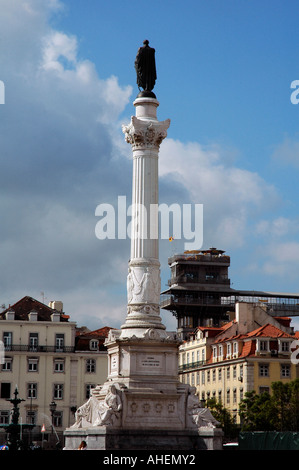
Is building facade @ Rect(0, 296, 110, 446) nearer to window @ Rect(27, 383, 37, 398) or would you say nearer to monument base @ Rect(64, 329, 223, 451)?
window @ Rect(27, 383, 37, 398)

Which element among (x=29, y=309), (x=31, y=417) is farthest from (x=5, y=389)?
(x=29, y=309)

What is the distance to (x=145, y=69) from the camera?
177 ft

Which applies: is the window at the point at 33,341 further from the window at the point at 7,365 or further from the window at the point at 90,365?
the window at the point at 90,365

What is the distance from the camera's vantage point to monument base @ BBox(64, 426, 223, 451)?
46.4 m

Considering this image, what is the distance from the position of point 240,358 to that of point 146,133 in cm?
4323

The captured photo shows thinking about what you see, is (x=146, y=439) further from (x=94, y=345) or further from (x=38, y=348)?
(x=94, y=345)

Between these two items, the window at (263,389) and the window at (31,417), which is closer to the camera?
the window at (31,417)

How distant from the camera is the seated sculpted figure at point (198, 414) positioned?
48.6 metres

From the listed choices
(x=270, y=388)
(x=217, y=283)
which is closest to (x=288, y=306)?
(x=217, y=283)

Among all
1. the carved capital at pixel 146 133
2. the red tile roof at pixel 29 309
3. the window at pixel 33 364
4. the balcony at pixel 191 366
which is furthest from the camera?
the balcony at pixel 191 366

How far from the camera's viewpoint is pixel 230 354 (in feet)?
312

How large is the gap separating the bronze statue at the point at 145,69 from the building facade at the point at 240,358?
41941 millimetres

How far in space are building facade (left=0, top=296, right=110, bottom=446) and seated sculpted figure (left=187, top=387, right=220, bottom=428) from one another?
41.2m

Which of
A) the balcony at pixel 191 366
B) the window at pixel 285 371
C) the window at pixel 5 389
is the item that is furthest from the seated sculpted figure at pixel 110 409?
the balcony at pixel 191 366
